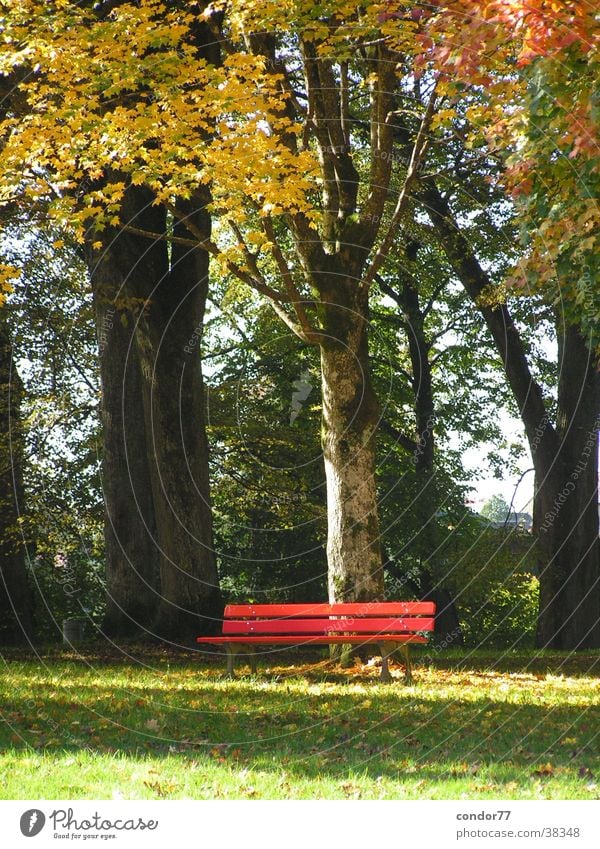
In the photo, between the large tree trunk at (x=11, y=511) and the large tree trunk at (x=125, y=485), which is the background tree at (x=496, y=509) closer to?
the large tree trunk at (x=125, y=485)

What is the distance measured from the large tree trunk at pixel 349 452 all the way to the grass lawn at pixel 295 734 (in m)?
1.15

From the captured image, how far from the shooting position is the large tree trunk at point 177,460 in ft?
51.1

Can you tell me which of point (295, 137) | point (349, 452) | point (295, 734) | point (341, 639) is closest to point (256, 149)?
point (295, 137)

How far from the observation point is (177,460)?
1570 cm

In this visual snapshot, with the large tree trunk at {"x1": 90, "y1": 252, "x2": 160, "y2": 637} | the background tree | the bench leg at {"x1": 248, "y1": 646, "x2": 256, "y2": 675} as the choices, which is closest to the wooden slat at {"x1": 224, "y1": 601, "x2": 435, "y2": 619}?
the bench leg at {"x1": 248, "y1": 646, "x2": 256, "y2": 675}

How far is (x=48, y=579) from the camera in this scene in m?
23.1

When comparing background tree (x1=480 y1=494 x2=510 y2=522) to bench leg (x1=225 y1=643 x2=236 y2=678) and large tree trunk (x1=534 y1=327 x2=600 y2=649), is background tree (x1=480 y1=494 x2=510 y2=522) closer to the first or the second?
large tree trunk (x1=534 y1=327 x2=600 y2=649)

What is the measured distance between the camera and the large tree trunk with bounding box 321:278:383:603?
12.8 metres

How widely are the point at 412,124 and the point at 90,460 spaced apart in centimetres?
884

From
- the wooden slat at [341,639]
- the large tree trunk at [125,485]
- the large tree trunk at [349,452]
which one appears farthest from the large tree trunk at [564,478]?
the wooden slat at [341,639]

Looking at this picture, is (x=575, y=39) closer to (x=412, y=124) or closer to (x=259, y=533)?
(x=412, y=124)

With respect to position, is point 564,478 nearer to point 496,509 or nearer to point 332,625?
point 496,509

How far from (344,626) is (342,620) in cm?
13
